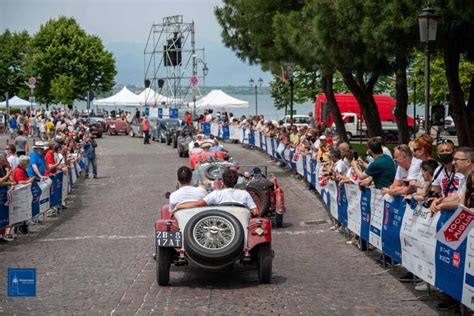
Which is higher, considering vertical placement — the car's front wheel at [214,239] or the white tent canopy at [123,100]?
the white tent canopy at [123,100]

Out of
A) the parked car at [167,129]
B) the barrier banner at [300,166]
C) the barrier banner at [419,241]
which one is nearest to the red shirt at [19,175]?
the barrier banner at [419,241]

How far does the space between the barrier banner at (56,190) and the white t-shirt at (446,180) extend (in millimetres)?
11312

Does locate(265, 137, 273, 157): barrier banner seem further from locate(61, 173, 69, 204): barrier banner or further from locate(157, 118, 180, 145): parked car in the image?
locate(61, 173, 69, 204): barrier banner

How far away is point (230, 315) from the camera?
31.9 ft

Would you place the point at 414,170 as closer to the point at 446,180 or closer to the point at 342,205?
the point at 446,180

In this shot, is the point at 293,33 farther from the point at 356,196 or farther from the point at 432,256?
the point at 432,256

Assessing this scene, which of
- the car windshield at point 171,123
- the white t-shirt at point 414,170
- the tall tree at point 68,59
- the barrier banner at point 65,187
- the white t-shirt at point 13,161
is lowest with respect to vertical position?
the barrier banner at point 65,187

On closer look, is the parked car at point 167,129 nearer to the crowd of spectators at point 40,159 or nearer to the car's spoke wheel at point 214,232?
the crowd of spectators at point 40,159

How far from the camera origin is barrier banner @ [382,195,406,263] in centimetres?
1159

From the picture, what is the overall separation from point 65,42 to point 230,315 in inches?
3637

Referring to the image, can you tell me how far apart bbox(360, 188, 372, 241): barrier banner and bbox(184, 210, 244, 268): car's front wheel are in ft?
10.9

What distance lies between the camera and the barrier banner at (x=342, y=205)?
52.6 ft

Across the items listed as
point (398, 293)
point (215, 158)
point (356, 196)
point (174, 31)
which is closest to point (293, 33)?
point (215, 158)

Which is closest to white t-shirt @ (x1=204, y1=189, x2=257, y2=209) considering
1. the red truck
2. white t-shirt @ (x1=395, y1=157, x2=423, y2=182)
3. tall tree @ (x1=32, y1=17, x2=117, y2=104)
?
white t-shirt @ (x1=395, y1=157, x2=423, y2=182)
